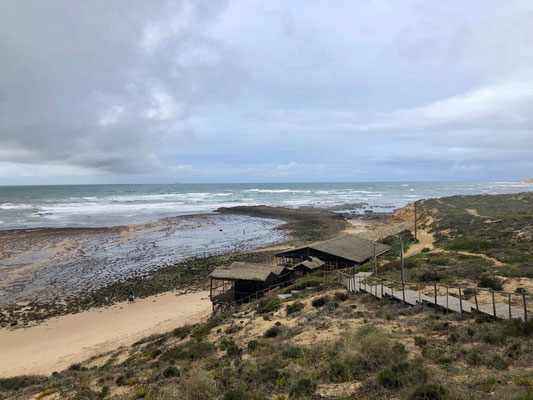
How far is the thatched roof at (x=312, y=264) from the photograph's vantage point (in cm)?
2705

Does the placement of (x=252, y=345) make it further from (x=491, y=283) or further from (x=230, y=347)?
(x=491, y=283)

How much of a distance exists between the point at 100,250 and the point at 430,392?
42257mm

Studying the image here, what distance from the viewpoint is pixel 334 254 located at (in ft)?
93.8

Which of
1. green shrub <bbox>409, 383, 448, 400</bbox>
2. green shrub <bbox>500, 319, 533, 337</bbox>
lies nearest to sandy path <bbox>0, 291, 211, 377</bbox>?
green shrub <bbox>409, 383, 448, 400</bbox>

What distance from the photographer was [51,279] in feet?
98.6

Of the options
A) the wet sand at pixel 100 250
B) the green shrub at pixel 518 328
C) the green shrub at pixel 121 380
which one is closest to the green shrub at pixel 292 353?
the green shrub at pixel 121 380

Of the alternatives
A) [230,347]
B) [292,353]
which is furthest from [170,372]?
[292,353]

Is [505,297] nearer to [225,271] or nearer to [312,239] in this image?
[225,271]

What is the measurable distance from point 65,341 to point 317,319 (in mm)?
14861

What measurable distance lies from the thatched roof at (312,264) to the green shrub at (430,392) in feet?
65.2

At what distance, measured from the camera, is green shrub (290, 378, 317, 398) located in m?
8.06

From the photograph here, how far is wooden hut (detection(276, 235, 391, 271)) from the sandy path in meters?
8.83

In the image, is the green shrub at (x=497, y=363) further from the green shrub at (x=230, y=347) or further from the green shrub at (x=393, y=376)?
the green shrub at (x=230, y=347)

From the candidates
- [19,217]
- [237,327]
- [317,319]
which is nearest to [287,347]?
[317,319]
